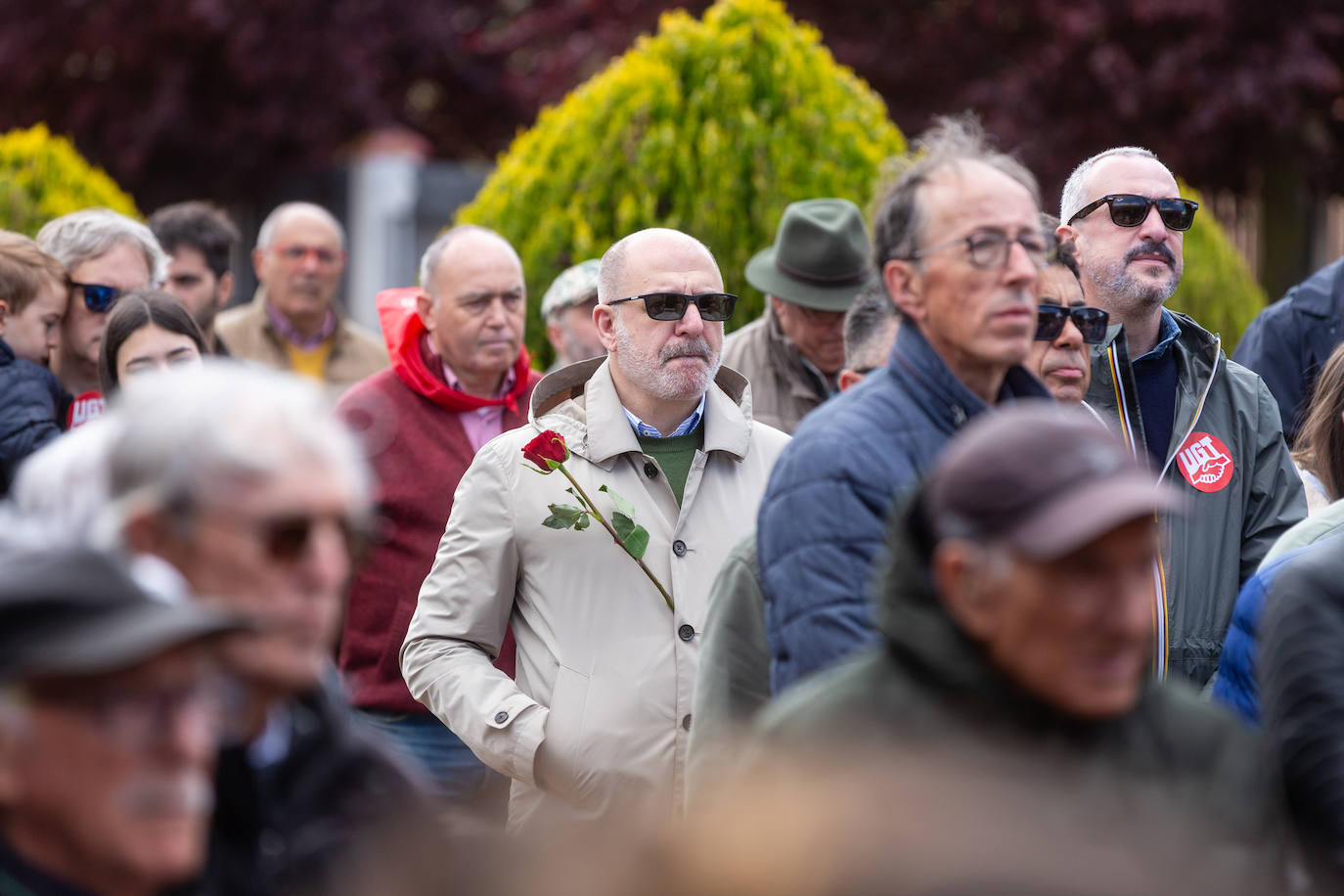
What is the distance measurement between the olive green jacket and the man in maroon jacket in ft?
5.82

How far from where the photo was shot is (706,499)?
4152 mm

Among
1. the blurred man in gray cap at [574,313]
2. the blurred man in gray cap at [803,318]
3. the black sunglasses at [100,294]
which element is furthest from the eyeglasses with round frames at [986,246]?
the blurred man in gray cap at [574,313]

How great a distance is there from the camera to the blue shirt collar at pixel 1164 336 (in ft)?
14.4

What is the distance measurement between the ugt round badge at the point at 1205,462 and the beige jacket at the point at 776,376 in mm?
1891

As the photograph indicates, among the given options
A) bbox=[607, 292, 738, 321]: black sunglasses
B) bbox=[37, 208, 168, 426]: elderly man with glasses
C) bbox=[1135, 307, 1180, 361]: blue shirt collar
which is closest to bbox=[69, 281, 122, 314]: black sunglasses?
bbox=[37, 208, 168, 426]: elderly man with glasses

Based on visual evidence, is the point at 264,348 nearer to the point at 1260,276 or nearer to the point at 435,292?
the point at 435,292

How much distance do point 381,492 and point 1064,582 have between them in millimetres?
3380

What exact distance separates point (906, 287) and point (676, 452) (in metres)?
1.31

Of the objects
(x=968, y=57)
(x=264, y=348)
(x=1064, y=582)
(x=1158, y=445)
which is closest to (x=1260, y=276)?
(x=968, y=57)

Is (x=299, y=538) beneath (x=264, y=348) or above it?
→ above

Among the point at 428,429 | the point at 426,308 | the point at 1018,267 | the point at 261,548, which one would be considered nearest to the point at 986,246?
the point at 1018,267

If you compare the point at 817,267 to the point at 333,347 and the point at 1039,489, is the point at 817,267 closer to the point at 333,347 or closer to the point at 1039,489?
the point at 333,347

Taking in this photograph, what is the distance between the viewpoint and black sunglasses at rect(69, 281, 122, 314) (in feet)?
18.2

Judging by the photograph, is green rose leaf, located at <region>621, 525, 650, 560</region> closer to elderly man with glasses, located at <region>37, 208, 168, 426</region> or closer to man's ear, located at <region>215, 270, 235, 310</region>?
elderly man with glasses, located at <region>37, 208, 168, 426</region>
